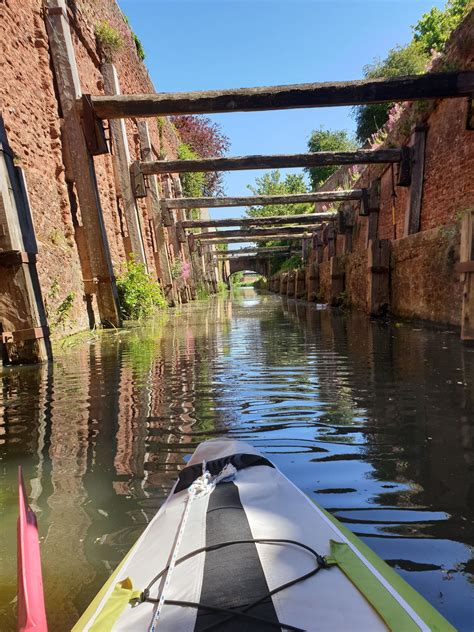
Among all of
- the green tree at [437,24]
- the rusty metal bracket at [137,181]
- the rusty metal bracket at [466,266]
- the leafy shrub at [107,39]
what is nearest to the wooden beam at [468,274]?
the rusty metal bracket at [466,266]

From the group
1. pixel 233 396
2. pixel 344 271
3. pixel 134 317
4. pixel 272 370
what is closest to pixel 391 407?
pixel 233 396

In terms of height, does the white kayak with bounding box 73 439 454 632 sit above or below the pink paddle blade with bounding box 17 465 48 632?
below

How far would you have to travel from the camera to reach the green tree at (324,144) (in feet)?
105

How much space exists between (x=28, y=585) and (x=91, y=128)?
7.83m

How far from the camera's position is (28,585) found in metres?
0.92

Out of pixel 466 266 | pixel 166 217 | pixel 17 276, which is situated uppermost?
pixel 166 217

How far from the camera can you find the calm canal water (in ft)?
4.60

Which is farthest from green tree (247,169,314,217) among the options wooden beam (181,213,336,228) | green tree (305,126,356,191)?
wooden beam (181,213,336,228)

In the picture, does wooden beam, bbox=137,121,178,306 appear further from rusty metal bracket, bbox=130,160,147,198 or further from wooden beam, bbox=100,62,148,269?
wooden beam, bbox=100,62,148,269

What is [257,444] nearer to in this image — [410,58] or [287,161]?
[287,161]

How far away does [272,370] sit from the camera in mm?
4309

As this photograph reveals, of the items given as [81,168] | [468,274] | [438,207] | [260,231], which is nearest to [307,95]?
[438,207]

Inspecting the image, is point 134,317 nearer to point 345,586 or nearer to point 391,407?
point 391,407

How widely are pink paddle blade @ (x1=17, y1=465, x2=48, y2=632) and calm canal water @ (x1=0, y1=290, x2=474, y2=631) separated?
246mm
